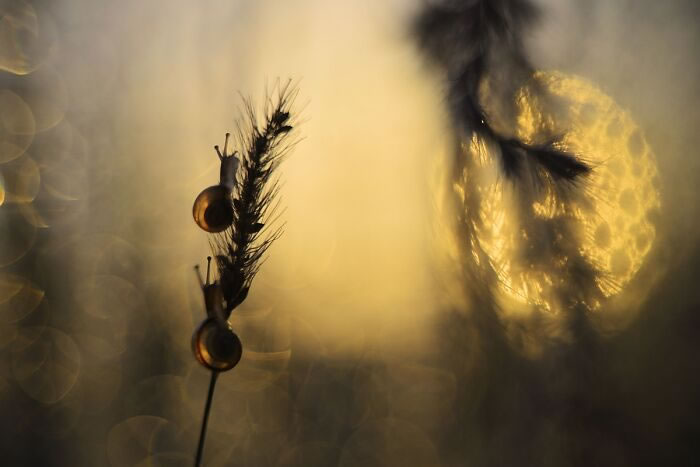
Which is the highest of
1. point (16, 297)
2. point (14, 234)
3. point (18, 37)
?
point (18, 37)

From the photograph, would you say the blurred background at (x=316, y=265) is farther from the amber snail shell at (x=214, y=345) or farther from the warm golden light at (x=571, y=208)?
the amber snail shell at (x=214, y=345)

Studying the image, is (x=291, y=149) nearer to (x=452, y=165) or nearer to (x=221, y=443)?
(x=452, y=165)

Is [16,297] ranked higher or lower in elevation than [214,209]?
lower

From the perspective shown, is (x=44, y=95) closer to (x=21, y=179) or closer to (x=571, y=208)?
(x=21, y=179)

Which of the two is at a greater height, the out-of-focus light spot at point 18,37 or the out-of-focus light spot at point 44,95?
the out-of-focus light spot at point 18,37

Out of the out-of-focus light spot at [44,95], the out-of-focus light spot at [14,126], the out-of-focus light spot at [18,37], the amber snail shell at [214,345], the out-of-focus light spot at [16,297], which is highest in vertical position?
the out-of-focus light spot at [18,37]

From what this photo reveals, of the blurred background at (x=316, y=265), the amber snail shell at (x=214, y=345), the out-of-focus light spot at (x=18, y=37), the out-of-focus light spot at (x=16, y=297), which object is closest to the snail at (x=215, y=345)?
the amber snail shell at (x=214, y=345)

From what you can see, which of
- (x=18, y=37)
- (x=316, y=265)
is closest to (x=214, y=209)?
(x=316, y=265)

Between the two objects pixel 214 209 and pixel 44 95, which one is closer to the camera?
pixel 214 209

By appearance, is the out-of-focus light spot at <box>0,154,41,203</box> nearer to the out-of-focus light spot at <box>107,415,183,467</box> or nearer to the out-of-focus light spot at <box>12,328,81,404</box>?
the out-of-focus light spot at <box>12,328,81,404</box>

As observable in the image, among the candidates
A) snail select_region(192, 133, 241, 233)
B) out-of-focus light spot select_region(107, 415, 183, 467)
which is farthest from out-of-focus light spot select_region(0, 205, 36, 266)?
snail select_region(192, 133, 241, 233)

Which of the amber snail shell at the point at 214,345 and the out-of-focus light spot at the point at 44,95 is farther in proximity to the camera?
the out-of-focus light spot at the point at 44,95
